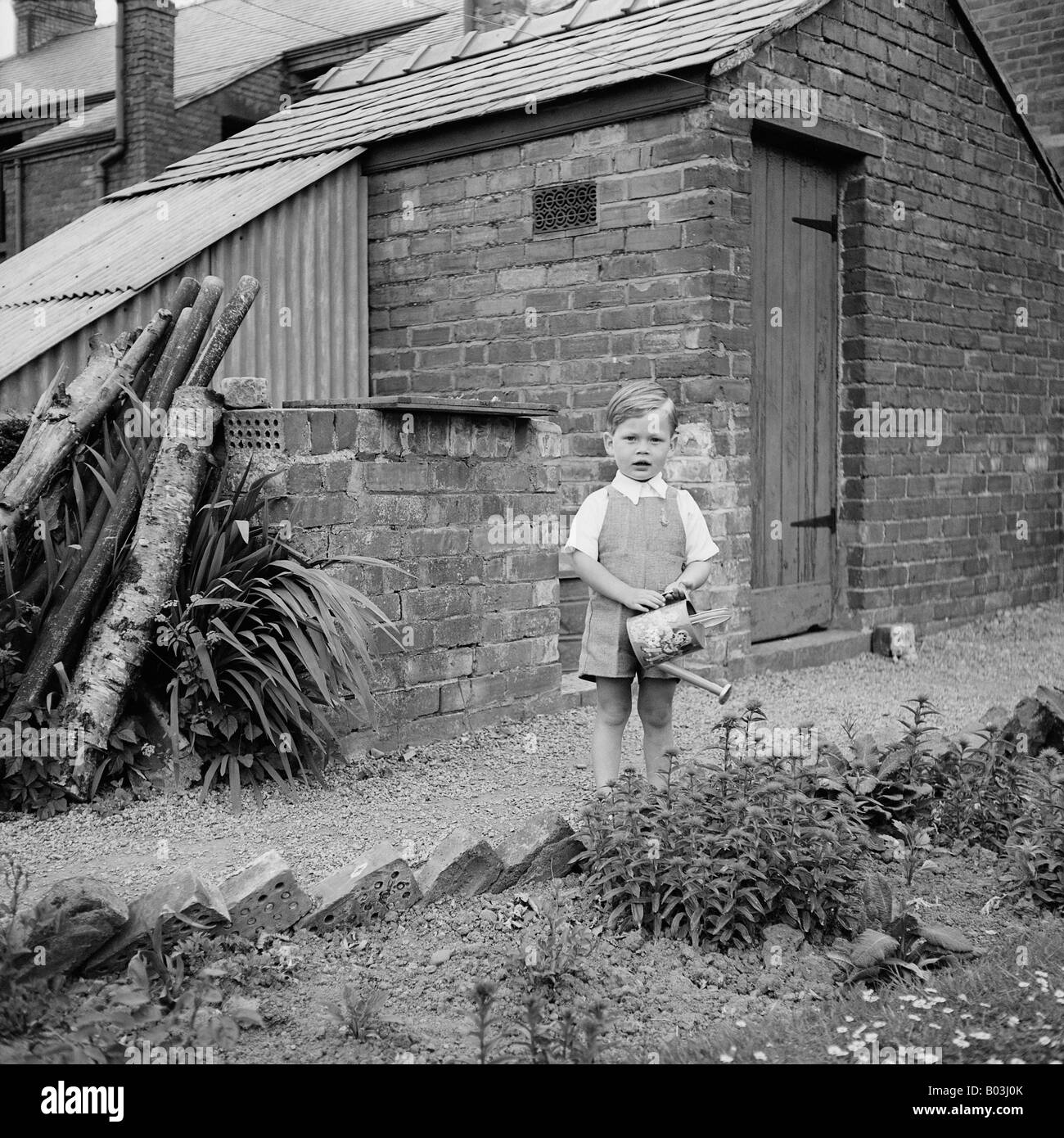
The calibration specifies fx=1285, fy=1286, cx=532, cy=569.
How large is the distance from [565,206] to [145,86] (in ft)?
32.7

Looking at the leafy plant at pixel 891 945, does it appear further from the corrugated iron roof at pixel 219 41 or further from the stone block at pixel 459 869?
the corrugated iron roof at pixel 219 41

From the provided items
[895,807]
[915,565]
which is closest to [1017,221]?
[915,565]

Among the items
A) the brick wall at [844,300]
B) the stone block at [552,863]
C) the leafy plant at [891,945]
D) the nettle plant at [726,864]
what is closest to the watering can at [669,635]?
the nettle plant at [726,864]

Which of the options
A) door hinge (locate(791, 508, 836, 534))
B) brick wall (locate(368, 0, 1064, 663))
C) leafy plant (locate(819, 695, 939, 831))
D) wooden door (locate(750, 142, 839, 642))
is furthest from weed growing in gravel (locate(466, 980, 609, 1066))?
door hinge (locate(791, 508, 836, 534))

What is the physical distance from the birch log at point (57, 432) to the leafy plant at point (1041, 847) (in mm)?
3830

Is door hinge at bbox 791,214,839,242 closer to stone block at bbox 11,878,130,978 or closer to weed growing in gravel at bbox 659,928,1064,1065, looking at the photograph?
weed growing in gravel at bbox 659,928,1064,1065

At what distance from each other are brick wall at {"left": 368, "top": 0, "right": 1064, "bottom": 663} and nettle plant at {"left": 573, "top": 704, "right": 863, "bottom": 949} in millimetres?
4040

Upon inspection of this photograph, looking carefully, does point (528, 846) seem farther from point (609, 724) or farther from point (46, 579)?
point (46, 579)

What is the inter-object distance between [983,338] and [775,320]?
2.77 metres

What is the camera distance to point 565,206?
836 cm

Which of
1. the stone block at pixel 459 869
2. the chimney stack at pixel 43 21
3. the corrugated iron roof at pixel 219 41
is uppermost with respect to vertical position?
the chimney stack at pixel 43 21

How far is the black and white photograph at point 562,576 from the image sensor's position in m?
3.26

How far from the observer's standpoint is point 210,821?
15.6 feet

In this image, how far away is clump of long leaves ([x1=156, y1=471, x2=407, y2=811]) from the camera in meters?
4.93
